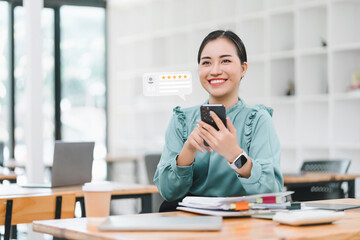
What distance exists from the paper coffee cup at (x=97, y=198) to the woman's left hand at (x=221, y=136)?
32 cm

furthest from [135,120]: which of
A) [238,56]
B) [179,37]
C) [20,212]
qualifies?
[238,56]

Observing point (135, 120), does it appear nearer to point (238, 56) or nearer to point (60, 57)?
point (60, 57)

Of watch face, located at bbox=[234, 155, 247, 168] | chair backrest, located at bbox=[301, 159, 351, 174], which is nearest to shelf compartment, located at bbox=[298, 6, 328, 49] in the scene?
chair backrest, located at bbox=[301, 159, 351, 174]

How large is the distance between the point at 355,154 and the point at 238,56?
13.3 ft

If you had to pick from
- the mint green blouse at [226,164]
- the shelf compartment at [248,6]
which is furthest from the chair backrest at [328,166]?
the mint green blouse at [226,164]

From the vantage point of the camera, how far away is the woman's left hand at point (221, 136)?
176cm

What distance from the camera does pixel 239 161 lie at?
1.85 m

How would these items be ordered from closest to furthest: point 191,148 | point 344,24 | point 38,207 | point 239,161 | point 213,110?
point 213,110
point 239,161
point 191,148
point 38,207
point 344,24

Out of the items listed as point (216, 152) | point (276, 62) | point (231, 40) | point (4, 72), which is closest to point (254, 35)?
point (276, 62)

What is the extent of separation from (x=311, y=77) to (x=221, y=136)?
4.62m

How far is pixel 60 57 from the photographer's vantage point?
27.7 ft

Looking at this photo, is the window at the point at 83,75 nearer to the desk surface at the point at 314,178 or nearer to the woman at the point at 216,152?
the desk surface at the point at 314,178

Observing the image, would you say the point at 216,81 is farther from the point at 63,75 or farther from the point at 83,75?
the point at 83,75

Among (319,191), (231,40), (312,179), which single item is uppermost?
(231,40)
